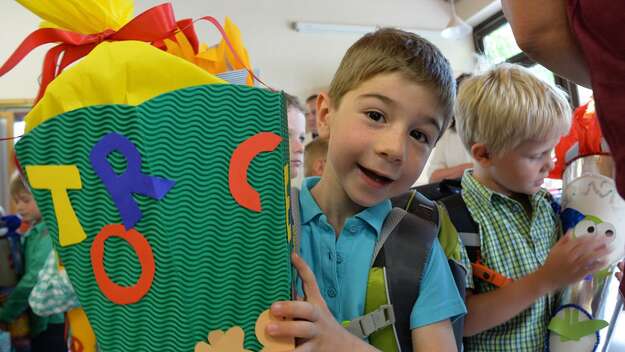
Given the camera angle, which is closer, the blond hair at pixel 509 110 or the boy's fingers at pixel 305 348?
the boy's fingers at pixel 305 348

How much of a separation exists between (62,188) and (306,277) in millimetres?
287

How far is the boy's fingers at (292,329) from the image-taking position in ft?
1.76

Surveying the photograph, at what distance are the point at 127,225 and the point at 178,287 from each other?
86 mm

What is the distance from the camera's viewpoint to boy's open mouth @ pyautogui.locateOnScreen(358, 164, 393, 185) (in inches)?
30.1

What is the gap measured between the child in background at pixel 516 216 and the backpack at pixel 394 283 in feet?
0.87

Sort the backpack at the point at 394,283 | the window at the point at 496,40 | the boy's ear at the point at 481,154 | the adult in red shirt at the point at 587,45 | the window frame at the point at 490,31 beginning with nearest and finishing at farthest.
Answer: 1. the adult in red shirt at the point at 587,45
2. the backpack at the point at 394,283
3. the boy's ear at the point at 481,154
4. the window frame at the point at 490,31
5. the window at the point at 496,40

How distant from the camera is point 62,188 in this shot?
0.58 metres

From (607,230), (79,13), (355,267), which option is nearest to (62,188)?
(79,13)

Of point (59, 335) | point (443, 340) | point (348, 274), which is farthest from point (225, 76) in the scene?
point (59, 335)

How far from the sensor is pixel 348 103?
802 millimetres

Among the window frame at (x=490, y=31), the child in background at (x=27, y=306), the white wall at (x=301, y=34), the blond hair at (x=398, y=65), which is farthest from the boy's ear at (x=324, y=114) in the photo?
the window frame at (x=490, y=31)

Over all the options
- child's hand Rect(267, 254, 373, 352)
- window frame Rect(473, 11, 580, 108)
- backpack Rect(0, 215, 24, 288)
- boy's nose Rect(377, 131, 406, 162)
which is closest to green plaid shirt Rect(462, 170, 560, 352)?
boy's nose Rect(377, 131, 406, 162)

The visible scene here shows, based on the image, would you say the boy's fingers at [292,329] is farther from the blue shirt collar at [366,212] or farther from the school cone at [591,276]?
the school cone at [591,276]

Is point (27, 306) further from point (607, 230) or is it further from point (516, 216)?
point (607, 230)
